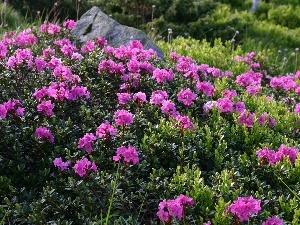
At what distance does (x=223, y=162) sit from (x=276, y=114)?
109 centimetres

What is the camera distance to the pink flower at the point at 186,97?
14.2 feet

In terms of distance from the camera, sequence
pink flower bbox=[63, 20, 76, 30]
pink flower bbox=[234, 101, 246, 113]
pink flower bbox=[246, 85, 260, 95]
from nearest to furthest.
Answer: pink flower bbox=[234, 101, 246, 113]
pink flower bbox=[246, 85, 260, 95]
pink flower bbox=[63, 20, 76, 30]

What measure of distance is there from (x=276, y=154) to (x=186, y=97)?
1082 mm

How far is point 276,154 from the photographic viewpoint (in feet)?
11.6

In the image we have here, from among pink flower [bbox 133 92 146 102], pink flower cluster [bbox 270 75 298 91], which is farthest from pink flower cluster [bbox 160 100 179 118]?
pink flower cluster [bbox 270 75 298 91]

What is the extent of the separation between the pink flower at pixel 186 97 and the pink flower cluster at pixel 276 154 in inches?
37.8

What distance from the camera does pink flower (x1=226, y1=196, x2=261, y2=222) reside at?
2.79m

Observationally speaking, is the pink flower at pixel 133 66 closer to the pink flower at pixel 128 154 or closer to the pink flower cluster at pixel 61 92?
the pink flower cluster at pixel 61 92

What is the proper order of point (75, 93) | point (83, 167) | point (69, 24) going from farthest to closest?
point (69, 24), point (75, 93), point (83, 167)

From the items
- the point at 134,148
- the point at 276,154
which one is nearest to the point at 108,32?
the point at 134,148

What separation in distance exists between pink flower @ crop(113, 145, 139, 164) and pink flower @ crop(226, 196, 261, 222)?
30.8 inches

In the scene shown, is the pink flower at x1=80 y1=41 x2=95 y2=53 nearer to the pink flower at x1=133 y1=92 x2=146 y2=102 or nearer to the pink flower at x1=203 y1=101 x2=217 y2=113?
the pink flower at x1=133 y1=92 x2=146 y2=102

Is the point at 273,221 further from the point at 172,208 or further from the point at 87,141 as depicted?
the point at 87,141

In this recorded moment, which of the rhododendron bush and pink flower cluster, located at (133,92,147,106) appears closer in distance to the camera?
the rhododendron bush
